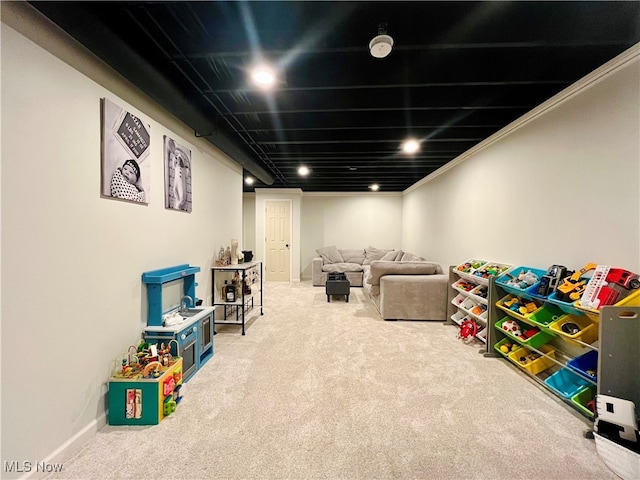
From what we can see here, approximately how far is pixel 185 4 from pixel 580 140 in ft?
9.75

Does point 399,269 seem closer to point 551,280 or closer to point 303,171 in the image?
point 551,280

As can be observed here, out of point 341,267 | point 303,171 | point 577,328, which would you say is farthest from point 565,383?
point 341,267

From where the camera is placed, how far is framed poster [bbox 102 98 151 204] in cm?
176

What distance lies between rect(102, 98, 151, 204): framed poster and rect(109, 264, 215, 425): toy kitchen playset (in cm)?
70

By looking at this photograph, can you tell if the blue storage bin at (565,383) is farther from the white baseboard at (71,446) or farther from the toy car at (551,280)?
the white baseboard at (71,446)

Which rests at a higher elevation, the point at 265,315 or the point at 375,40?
the point at 375,40

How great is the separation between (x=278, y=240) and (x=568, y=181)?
19.9 ft

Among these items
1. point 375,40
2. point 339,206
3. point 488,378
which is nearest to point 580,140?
point 375,40

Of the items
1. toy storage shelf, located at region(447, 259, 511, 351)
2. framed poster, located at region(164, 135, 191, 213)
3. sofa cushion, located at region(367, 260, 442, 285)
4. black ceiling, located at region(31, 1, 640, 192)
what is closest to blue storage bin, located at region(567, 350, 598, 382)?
toy storage shelf, located at region(447, 259, 511, 351)

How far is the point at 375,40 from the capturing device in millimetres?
1624

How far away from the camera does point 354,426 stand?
1.73 m

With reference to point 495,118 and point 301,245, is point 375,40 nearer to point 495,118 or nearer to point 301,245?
point 495,118

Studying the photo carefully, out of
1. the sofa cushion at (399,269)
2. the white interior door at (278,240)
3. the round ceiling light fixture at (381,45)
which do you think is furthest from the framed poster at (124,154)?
the white interior door at (278,240)

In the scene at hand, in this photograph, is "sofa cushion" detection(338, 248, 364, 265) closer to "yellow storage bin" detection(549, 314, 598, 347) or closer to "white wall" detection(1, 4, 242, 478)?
"yellow storage bin" detection(549, 314, 598, 347)
